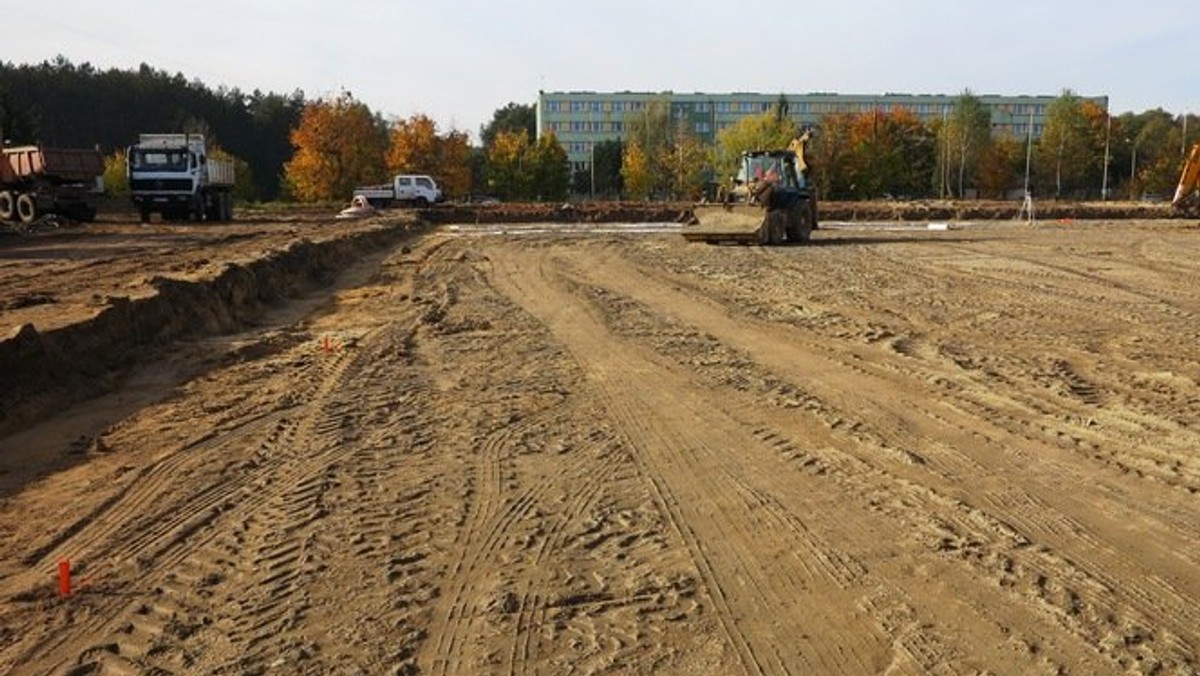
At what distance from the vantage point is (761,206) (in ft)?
83.6

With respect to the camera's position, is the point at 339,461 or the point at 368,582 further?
the point at 339,461

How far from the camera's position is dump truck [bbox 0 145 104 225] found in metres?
32.1

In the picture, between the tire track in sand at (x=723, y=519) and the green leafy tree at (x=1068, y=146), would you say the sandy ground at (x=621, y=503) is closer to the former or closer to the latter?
the tire track in sand at (x=723, y=519)

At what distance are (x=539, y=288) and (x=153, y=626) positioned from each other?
13.1m

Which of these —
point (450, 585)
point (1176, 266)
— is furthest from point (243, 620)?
point (1176, 266)

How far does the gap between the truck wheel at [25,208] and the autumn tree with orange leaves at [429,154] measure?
41014 mm

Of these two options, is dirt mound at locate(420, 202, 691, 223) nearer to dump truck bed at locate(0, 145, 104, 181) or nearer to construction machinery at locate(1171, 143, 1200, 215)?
dump truck bed at locate(0, 145, 104, 181)

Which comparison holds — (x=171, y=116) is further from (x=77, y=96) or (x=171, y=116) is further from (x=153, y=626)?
(x=153, y=626)

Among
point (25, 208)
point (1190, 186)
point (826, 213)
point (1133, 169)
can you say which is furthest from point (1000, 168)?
point (25, 208)

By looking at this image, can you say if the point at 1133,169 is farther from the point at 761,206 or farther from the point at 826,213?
the point at 761,206

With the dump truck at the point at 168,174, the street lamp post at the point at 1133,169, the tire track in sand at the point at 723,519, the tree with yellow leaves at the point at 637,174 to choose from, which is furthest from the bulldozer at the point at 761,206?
the street lamp post at the point at 1133,169

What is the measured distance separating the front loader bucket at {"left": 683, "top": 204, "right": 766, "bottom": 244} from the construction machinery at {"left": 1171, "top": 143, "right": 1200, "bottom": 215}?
2305cm

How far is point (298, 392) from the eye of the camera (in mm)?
8781

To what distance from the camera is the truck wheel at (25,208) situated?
32156 mm
